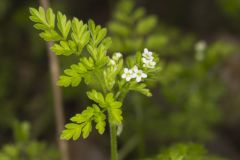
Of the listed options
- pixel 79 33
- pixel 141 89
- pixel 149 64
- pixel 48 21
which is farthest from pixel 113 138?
pixel 48 21

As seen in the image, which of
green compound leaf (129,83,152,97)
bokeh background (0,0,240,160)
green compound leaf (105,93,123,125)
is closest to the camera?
green compound leaf (105,93,123,125)

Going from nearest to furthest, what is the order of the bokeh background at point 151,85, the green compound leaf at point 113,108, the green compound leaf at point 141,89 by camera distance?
1. the green compound leaf at point 113,108
2. the green compound leaf at point 141,89
3. the bokeh background at point 151,85

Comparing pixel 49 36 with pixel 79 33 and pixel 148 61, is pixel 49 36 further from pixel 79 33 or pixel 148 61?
pixel 148 61

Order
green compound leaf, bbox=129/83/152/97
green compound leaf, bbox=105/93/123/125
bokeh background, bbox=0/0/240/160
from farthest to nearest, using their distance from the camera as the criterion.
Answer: bokeh background, bbox=0/0/240/160
green compound leaf, bbox=129/83/152/97
green compound leaf, bbox=105/93/123/125

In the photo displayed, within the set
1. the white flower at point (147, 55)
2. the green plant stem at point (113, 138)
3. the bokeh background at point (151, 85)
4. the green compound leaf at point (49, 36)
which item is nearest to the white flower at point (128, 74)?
the white flower at point (147, 55)

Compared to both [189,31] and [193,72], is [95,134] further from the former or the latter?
[189,31]

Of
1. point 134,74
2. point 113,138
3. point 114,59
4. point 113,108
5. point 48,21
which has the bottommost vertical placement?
point 113,138

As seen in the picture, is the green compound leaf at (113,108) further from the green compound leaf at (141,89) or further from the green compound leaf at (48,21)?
the green compound leaf at (48,21)

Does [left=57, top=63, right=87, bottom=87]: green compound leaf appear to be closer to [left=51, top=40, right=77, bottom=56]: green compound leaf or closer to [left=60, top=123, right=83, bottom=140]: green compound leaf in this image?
[left=51, top=40, right=77, bottom=56]: green compound leaf

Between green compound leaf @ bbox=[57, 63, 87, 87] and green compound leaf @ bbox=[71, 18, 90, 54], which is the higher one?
green compound leaf @ bbox=[71, 18, 90, 54]

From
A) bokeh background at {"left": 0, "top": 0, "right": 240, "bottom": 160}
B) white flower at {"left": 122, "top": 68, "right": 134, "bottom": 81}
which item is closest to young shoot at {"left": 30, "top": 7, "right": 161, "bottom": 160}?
white flower at {"left": 122, "top": 68, "right": 134, "bottom": 81}
